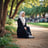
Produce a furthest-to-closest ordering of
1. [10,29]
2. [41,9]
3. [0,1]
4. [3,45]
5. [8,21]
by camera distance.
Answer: [41,9], [8,21], [10,29], [0,1], [3,45]

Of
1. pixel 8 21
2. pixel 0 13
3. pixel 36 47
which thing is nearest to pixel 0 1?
pixel 0 13

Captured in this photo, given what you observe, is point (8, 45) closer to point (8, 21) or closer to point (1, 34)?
point (1, 34)

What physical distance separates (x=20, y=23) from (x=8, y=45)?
3072mm

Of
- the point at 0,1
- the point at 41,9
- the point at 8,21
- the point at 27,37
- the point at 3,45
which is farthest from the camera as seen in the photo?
the point at 41,9

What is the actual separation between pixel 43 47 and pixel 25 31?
297cm

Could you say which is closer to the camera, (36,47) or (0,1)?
(36,47)

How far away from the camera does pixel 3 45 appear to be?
5.06 metres

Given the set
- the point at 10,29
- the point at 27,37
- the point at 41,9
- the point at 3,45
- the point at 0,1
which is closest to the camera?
the point at 3,45

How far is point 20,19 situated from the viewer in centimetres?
813

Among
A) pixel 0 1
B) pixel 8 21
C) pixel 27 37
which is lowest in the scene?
pixel 27 37

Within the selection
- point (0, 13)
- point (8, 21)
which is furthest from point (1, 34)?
point (8, 21)

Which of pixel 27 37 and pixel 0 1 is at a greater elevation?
pixel 0 1

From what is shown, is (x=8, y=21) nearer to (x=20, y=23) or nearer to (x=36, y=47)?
(x=20, y=23)

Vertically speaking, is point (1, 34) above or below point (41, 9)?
below
